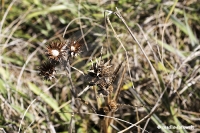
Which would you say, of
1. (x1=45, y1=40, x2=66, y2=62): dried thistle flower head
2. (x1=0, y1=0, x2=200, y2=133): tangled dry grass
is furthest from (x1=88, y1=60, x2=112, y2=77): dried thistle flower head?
(x1=45, y1=40, x2=66, y2=62): dried thistle flower head

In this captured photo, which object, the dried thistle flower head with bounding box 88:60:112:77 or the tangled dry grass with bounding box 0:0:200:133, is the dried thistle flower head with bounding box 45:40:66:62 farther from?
the dried thistle flower head with bounding box 88:60:112:77

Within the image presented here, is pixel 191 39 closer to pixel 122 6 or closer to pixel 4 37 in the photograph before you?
pixel 122 6

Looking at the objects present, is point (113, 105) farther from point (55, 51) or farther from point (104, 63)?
point (55, 51)

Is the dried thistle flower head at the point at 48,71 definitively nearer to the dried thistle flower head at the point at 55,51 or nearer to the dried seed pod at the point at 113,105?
the dried thistle flower head at the point at 55,51

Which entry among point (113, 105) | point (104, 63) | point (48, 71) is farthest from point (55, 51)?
point (113, 105)

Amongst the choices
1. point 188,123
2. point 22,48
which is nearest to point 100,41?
point 22,48

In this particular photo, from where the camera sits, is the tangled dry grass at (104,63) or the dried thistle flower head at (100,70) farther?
the tangled dry grass at (104,63)

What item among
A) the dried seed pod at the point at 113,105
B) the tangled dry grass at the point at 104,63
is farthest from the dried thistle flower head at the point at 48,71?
the dried seed pod at the point at 113,105
